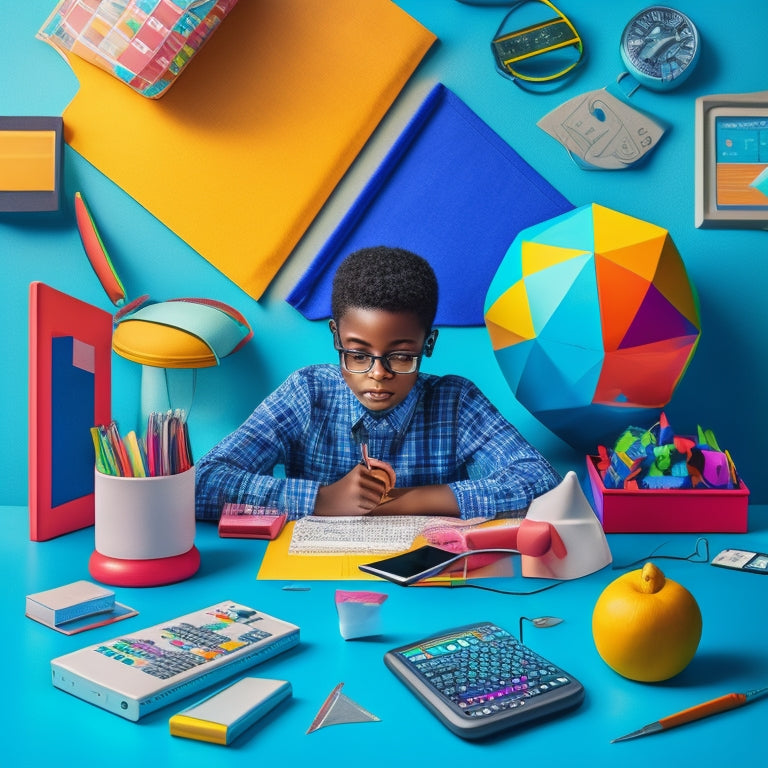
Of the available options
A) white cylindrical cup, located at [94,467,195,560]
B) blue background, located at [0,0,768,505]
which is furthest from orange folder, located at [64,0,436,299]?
white cylindrical cup, located at [94,467,195,560]

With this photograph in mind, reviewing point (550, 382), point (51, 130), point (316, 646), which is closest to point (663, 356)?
point (550, 382)

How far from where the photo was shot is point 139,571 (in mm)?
1019

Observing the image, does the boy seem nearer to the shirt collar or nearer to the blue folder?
the shirt collar

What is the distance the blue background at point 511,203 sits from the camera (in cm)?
159

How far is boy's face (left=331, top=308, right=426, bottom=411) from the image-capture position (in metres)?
1.30

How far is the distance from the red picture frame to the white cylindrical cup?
0.19 m

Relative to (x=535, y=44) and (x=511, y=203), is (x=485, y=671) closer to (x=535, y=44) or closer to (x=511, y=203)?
(x=511, y=203)

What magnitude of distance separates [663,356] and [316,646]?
0.82 meters

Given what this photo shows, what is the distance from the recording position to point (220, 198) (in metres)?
1.62

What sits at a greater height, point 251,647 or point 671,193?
point 671,193

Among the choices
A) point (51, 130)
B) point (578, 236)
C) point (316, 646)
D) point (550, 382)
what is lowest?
point (316, 646)

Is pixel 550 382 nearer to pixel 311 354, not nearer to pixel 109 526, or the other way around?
pixel 311 354

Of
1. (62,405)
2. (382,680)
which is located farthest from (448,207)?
(382,680)

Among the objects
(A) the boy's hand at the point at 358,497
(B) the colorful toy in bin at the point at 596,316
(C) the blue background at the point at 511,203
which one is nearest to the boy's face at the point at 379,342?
(A) the boy's hand at the point at 358,497
